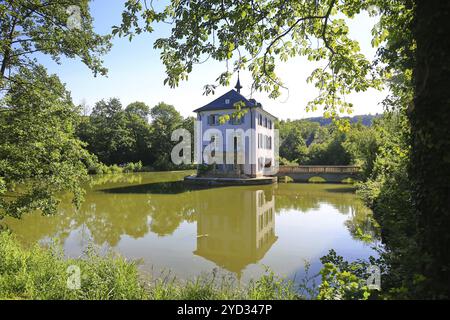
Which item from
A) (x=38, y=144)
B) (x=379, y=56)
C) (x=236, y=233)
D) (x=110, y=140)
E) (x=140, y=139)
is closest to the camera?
(x=379, y=56)

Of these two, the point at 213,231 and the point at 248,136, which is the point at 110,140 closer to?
the point at 248,136

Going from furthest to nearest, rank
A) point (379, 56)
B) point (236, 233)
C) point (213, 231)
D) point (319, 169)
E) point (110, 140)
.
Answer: point (110, 140) → point (319, 169) → point (213, 231) → point (236, 233) → point (379, 56)

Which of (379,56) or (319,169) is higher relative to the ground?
(379,56)

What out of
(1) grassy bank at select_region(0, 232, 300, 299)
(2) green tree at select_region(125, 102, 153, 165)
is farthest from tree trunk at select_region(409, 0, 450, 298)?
(2) green tree at select_region(125, 102, 153, 165)

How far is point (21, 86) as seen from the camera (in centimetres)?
615

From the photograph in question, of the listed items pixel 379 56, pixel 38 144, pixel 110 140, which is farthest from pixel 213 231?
pixel 110 140

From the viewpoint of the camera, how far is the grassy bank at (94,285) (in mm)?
3693

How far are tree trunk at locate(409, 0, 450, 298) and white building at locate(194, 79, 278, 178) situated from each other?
2142cm

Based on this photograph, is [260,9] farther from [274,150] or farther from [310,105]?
[274,150]

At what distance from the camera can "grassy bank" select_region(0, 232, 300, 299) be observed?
369 cm

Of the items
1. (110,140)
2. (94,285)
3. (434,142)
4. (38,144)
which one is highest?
(110,140)

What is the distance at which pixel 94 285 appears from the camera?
4.04 metres

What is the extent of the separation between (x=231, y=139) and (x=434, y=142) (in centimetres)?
2285
